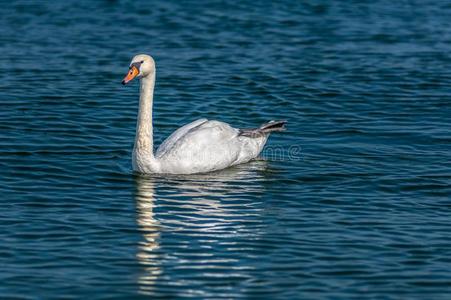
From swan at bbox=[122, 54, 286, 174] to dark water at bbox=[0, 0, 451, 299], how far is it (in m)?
0.22

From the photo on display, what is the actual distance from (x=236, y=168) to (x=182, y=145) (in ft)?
3.50

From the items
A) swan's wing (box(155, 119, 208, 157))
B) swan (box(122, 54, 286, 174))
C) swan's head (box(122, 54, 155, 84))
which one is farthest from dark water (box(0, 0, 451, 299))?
swan's head (box(122, 54, 155, 84))

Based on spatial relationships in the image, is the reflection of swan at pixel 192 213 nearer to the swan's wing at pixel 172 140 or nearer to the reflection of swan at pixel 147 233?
the reflection of swan at pixel 147 233

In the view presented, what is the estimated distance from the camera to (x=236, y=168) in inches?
671

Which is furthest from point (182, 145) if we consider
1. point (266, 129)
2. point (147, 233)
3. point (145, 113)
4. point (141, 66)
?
point (147, 233)

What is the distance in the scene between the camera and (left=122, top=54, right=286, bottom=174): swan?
53.5 ft

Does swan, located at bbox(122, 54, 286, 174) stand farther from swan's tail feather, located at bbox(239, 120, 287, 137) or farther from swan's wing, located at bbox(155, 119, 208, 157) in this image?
swan's tail feather, located at bbox(239, 120, 287, 137)

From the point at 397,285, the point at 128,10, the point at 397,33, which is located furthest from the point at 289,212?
the point at 128,10

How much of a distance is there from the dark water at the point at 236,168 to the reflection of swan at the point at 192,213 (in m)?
0.04

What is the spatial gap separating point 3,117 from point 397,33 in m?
12.4

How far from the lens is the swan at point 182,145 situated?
1630cm

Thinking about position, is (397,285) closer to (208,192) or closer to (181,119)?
(208,192)

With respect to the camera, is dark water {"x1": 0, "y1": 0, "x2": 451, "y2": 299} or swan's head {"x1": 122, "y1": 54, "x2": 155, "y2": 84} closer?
dark water {"x1": 0, "y1": 0, "x2": 451, "y2": 299}

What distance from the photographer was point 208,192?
15359 mm
